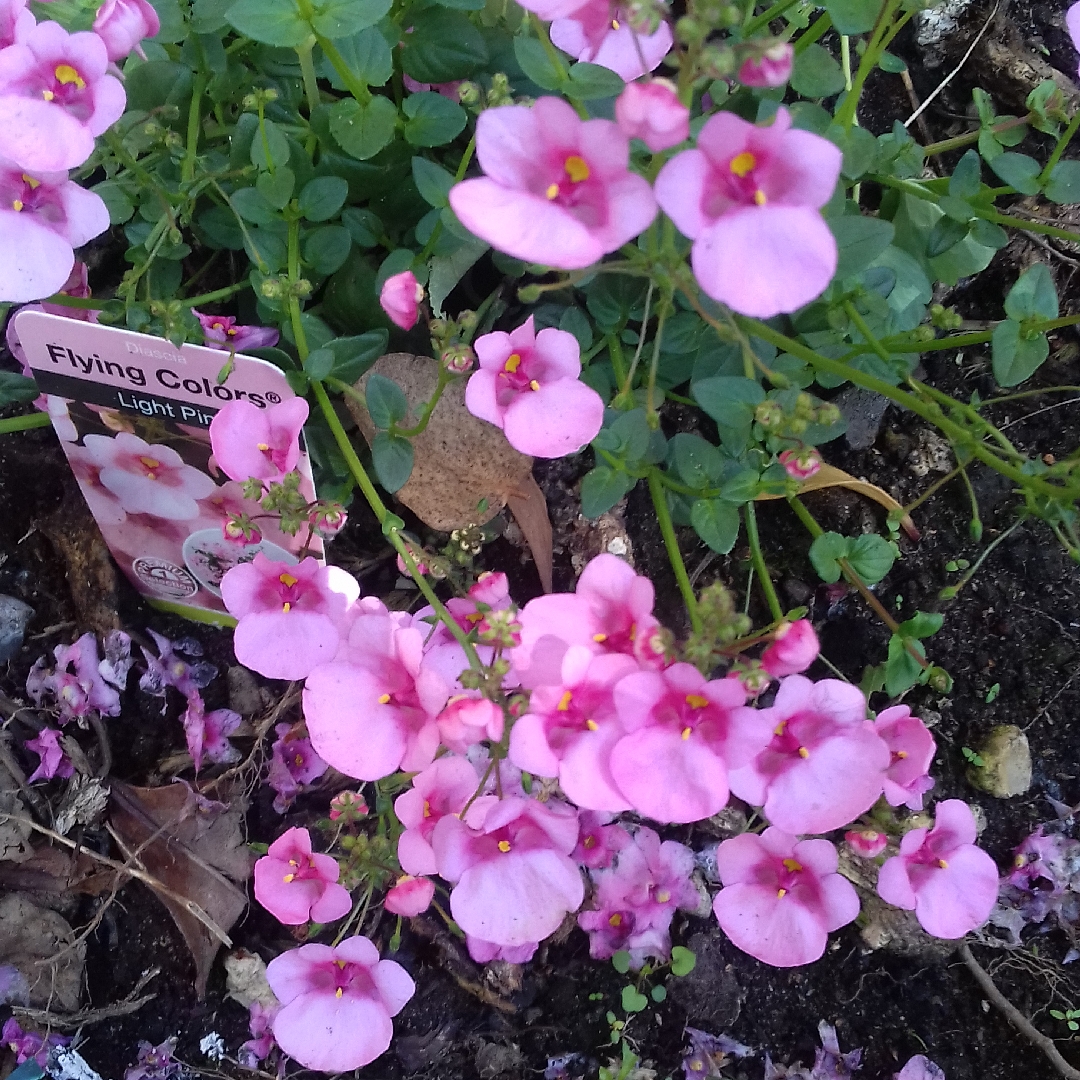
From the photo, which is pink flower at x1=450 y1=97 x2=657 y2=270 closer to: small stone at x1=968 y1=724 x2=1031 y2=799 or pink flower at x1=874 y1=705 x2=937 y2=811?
pink flower at x1=874 y1=705 x2=937 y2=811

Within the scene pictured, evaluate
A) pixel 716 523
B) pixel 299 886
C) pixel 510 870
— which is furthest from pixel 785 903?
pixel 299 886

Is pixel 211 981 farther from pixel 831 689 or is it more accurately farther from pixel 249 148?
pixel 249 148

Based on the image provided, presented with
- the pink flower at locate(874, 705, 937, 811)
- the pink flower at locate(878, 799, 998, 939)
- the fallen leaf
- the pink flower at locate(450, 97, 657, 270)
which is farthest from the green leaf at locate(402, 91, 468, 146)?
the pink flower at locate(878, 799, 998, 939)

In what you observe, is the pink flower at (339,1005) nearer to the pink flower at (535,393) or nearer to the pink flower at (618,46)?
the pink flower at (535,393)

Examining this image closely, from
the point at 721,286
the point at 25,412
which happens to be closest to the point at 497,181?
the point at 721,286

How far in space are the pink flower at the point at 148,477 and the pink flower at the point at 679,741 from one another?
61 cm

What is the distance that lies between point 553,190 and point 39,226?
1.63 feet

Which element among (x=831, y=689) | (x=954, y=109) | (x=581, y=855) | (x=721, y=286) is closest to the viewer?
(x=721, y=286)

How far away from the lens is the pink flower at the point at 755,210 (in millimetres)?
585

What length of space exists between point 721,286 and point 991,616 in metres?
0.95

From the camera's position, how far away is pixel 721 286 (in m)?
0.58

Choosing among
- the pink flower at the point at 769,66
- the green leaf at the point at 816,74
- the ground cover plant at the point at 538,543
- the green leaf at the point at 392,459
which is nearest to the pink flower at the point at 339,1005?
the ground cover plant at the point at 538,543

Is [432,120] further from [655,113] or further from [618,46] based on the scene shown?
[655,113]

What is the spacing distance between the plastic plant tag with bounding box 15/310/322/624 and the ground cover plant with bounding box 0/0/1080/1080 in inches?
0.4
